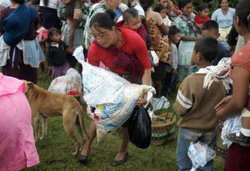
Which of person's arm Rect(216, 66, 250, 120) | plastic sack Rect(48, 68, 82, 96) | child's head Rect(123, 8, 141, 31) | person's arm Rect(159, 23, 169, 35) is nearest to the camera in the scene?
person's arm Rect(216, 66, 250, 120)

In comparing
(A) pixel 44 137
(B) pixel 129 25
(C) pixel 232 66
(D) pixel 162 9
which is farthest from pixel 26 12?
(C) pixel 232 66

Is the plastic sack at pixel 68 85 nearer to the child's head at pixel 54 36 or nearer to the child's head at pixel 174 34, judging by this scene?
the child's head at pixel 54 36

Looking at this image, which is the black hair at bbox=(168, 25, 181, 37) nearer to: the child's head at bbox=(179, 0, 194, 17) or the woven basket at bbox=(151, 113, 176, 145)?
the child's head at bbox=(179, 0, 194, 17)

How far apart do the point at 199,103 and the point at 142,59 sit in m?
0.95

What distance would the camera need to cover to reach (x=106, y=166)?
4.26 metres

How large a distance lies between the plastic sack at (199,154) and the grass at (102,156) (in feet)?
3.45

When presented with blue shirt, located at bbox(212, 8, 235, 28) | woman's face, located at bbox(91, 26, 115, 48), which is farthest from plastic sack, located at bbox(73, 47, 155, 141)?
blue shirt, located at bbox(212, 8, 235, 28)

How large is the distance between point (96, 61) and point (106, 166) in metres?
1.29

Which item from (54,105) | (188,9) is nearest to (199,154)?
(54,105)

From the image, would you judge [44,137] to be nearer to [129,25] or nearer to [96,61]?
[96,61]

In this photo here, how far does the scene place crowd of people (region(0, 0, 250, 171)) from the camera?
2383 millimetres

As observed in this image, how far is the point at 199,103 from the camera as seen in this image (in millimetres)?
3189

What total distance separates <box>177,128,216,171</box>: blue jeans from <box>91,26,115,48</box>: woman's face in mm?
1155

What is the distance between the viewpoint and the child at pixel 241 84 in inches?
85.3
